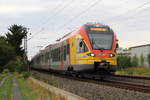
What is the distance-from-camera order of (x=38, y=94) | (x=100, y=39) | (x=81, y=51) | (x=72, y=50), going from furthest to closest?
(x=72, y=50) → (x=81, y=51) → (x=100, y=39) → (x=38, y=94)

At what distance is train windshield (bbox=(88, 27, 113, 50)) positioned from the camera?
18141 mm

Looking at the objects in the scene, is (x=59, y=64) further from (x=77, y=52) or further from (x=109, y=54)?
(x=109, y=54)

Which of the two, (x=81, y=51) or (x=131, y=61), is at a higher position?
(x=131, y=61)

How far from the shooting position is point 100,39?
60.5 feet

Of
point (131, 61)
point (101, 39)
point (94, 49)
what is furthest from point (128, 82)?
point (131, 61)

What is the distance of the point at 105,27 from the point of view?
19.6 meters

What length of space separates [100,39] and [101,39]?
0.06 meters

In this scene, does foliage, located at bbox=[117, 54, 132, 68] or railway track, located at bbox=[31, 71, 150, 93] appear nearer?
railway track, located at bbox=[31, 71, 150, 93]

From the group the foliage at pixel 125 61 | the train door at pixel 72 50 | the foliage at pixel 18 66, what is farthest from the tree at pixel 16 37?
the train door at pixel 72 50

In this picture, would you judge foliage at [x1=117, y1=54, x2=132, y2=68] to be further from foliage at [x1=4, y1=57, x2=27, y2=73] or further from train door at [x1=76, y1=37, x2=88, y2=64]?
train door at [x1=76, y1=37, x2=88, y2=64]

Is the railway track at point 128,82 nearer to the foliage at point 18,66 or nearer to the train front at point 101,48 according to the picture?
the train front at point 101,48

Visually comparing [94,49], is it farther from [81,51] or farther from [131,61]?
[131,61]

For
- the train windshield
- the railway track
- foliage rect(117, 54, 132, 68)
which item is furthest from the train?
foliage rect(117, 54, 132, 68)

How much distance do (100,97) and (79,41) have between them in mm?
8770
